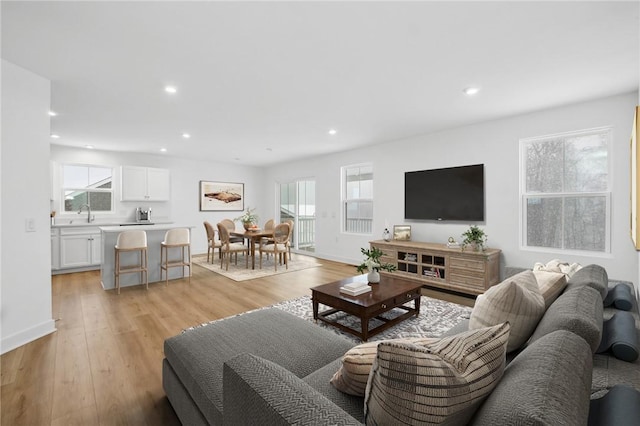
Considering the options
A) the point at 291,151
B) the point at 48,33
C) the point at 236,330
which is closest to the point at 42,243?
the point at 48,33

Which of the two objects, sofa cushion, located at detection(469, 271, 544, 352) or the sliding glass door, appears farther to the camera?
the sliding glass door

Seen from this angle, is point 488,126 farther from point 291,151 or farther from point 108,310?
point 108,310

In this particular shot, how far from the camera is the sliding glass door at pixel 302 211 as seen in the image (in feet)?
25.7

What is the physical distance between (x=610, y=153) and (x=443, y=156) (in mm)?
1971

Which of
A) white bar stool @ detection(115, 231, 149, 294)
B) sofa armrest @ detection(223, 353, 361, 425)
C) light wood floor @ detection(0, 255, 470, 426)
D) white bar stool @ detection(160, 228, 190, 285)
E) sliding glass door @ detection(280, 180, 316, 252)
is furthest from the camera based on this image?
sliding glass door @ detection(280, 180, 316, 252)

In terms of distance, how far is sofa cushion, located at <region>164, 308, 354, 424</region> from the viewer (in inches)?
55.2

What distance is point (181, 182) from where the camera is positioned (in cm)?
743

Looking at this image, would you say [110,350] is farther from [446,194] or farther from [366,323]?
[446,194]

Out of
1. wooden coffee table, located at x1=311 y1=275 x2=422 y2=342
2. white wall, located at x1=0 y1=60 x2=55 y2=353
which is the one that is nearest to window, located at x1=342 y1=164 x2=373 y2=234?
wooden coffee table, located at x1=311 y1=275 x2=422 y2=342

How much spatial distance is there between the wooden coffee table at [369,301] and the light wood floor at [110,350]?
110cm

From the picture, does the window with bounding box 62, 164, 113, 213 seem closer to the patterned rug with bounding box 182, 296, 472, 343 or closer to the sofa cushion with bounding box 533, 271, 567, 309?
the patterned rug with bounding box 182, 296, 472, 343

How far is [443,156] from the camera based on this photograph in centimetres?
482

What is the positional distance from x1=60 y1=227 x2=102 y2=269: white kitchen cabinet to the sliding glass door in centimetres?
440

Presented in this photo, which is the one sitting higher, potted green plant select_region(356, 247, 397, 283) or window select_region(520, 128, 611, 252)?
window select_region(520, 128, 611, 252)
